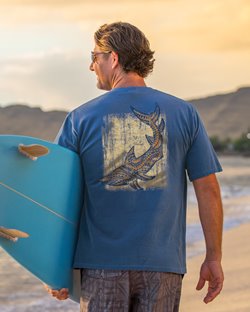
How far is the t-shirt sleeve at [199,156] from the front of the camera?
2.60 metres

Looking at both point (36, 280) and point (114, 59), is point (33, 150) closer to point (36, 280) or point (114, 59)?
point (114, 59)

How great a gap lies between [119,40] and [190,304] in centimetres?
265

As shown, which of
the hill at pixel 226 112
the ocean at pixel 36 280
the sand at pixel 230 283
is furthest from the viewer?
the hill at pixel 226 112

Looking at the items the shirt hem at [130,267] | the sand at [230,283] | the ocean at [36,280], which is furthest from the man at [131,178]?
the ocean at [36,280]

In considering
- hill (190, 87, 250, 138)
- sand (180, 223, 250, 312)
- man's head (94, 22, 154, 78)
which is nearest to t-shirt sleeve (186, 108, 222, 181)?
man's head (94, 22, 154, 78)

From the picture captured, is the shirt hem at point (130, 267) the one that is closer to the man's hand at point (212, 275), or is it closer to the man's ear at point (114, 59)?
the man's hand at point (212, 275)

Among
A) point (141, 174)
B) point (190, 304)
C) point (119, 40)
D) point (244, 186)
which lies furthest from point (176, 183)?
point (244, 186)

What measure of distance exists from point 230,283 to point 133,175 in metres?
3.21

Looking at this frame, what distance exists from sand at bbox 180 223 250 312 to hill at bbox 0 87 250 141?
39967 millimetres

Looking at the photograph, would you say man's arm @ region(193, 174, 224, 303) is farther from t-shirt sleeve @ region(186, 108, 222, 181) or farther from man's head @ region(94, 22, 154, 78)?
man's head @ region(94, 22, 154, 78)

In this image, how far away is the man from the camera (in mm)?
2494

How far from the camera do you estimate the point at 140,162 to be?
250 cm

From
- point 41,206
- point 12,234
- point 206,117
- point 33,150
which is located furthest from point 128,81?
point 206,117

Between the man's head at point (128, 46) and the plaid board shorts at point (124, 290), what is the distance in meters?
0.56
